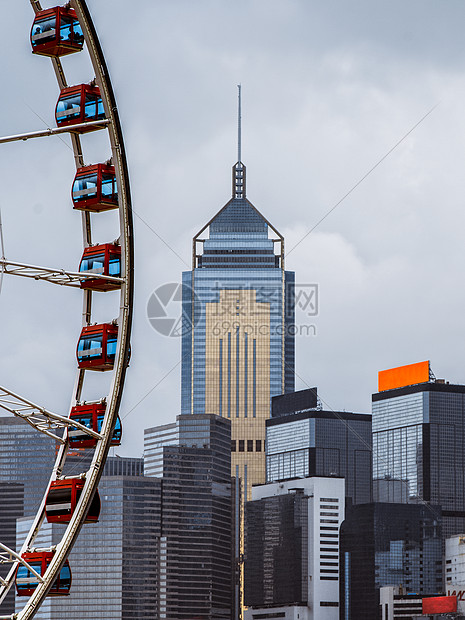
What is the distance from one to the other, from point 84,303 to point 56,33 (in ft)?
25.6

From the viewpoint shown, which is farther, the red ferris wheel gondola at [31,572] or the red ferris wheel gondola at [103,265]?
the red ferris wheel gondola at [103,265]

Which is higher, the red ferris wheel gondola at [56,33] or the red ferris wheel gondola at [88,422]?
the red ferris wheel gondola at [56,33]

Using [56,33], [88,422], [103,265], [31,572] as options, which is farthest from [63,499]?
[56,33]

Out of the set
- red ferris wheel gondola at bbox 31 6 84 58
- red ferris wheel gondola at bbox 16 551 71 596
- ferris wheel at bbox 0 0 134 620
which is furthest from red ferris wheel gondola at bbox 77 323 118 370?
red ferris wheel gondola at bbox 31 6 84 58

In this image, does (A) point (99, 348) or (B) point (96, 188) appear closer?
(A) point (99, 348)

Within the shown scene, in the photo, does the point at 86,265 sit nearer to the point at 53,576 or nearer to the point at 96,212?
the point at 96,212

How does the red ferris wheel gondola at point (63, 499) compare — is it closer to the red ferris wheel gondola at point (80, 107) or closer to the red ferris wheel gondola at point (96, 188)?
the red ferris wheel gondola at point (96, 188)

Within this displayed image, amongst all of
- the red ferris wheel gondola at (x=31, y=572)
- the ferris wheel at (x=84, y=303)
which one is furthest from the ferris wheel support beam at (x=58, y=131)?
the red ferris wheel gondola at (x=31, y=572)

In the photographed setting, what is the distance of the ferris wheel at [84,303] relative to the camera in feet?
116

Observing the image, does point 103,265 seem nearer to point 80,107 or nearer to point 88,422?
point 88,422

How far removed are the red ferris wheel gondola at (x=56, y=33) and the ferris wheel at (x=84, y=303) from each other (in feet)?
0.09

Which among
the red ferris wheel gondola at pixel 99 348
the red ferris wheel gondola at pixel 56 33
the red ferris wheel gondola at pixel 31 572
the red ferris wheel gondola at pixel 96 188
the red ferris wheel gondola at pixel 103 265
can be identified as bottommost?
the red ferris wheel gondola at pixel 31 572

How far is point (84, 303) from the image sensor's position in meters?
39.3

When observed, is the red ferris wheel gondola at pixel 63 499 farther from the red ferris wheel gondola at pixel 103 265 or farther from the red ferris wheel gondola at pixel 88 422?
the red ferris wheel gondola at pixel 103 265
